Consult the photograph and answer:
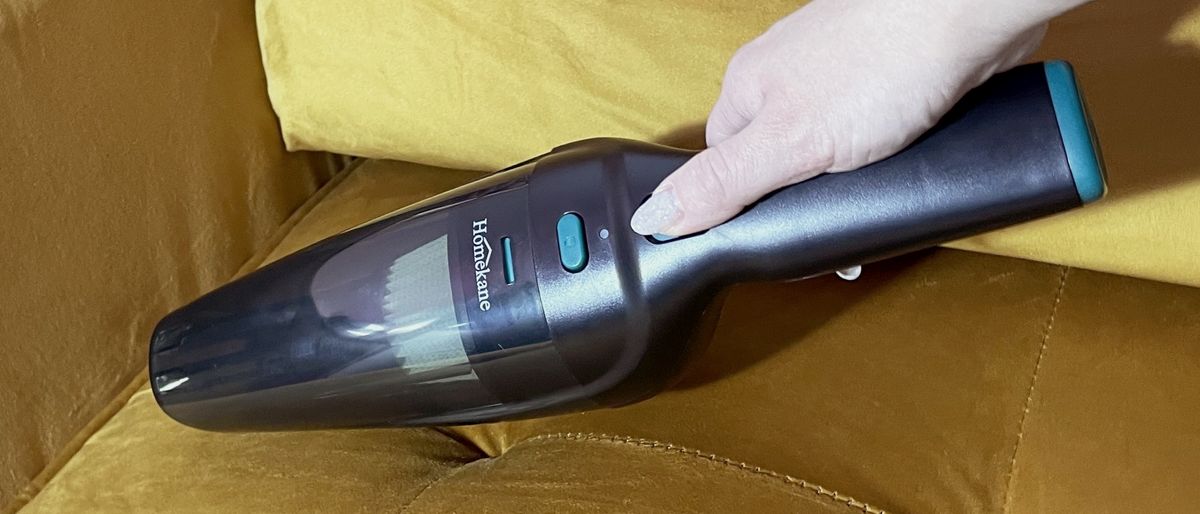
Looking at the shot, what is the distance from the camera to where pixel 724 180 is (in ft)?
1.87

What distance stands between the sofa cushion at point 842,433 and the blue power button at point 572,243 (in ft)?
0.49

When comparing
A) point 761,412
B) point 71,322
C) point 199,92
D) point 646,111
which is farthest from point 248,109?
point 761,412

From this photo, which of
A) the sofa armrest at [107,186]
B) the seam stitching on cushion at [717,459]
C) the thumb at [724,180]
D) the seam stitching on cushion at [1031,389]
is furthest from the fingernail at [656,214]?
the sofa armrest at [107,186]

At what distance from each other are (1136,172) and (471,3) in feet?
1.70

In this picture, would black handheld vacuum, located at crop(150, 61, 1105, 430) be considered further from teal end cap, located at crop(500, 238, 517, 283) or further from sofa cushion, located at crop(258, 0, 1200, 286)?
sofa cushion, located at crop(258, 0, 1200, 286)

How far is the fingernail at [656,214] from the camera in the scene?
60 cm

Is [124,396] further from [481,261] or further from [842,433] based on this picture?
[842,433]

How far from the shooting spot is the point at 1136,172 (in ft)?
2.34

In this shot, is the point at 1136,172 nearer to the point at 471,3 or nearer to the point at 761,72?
the point at 761,72

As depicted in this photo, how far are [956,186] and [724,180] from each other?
0.12 meters

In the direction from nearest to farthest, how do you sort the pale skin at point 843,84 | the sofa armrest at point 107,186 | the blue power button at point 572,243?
1. the pale skin at point 843,84
2. the blue power button at point 572,243
3. the sofa armrest at point 107,186

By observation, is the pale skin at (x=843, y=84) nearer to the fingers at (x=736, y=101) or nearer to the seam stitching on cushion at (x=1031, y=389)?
the fingers at (x=736, y=101)

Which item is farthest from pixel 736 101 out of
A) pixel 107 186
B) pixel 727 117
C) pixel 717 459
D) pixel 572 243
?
pixel 107 186

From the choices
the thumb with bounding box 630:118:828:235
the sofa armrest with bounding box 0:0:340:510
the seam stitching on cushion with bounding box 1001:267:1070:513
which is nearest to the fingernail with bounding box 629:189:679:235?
the thumb with bounding box 630:118:828:235
